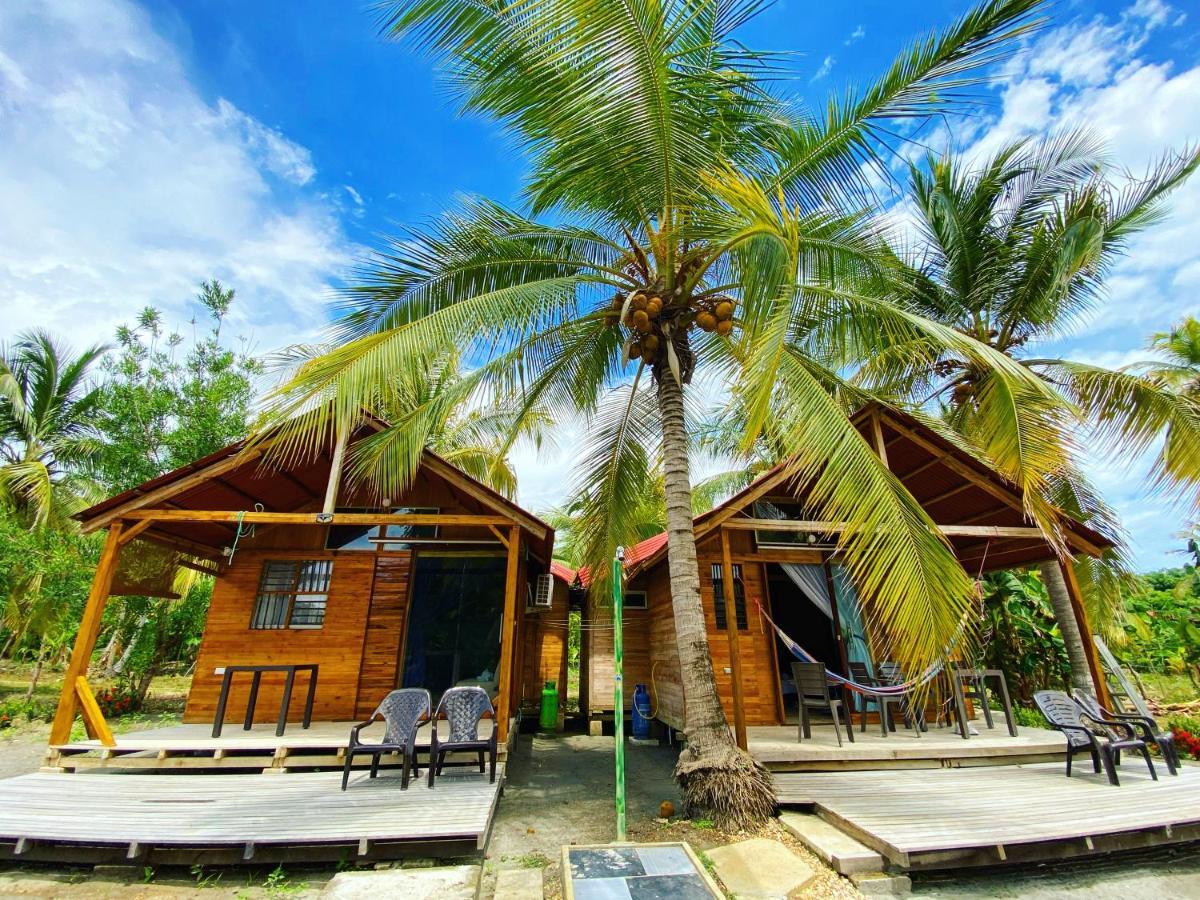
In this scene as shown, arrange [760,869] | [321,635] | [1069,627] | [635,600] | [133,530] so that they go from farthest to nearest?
[635,600] < [321,635] < [1069,627] < [133,530] < [760,869]

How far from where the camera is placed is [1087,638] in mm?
7082

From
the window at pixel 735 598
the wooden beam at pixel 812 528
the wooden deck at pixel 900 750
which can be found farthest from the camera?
the window at pixel 735 598

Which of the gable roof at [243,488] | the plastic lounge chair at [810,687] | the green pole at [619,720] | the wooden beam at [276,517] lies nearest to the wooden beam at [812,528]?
the plastic lounge chair at [810,687]

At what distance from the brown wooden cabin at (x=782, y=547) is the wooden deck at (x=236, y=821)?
3522mm

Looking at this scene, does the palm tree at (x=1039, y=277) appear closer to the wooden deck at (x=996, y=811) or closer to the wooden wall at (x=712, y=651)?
the wooden deck at (x=996, y=811)

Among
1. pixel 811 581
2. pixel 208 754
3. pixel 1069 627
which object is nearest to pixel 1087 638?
pixel 1069 627

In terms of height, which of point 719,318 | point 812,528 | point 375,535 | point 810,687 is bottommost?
point 810,687

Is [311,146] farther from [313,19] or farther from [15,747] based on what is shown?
[15,747]

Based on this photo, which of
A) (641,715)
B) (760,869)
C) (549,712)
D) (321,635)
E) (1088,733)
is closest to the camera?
(760,869)

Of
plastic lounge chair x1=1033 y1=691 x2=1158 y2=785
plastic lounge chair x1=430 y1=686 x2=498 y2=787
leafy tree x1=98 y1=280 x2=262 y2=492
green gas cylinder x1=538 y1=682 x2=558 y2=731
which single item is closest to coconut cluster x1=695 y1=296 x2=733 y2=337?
plastic lounge chair x1=430 y1=686 x2=498 y2=787

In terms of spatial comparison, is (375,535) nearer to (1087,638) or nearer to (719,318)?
(719,318)

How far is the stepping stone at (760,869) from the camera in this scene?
134 inches

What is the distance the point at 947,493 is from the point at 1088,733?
3538 mm

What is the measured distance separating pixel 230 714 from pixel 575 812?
5.66 m
